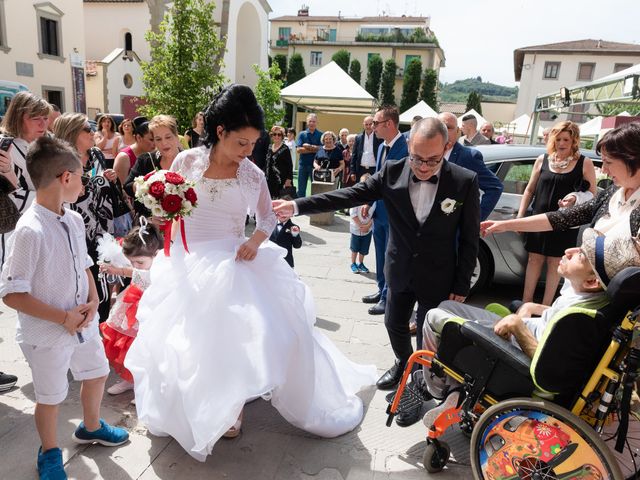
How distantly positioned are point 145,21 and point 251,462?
115ft

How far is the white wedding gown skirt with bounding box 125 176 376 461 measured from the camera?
7.68 ft

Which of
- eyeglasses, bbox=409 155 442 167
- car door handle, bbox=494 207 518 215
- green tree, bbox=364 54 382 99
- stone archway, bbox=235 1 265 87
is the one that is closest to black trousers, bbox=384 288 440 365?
eyeglasses, bbox=409 155 442 167

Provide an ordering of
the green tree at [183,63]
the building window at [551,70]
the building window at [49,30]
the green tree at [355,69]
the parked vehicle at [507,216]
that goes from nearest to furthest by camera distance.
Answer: the parked vehicle at [507,216] → the green tree at [183,63] → the building window at [49,30] → the building window at [551,70] → the green tree at [355,69]

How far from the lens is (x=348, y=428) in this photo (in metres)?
2.87

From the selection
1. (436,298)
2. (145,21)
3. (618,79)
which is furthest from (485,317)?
(145,21)

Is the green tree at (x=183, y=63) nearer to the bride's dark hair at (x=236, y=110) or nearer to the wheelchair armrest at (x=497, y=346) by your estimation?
the bride's dark hair at (x=236, y=110)

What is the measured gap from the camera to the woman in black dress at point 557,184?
14.5ft

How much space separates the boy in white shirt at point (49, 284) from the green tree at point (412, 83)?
55.6 m

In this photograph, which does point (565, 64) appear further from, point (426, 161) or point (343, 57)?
point (426, 161)

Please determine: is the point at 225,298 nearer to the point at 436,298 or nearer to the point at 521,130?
the point at 436,298

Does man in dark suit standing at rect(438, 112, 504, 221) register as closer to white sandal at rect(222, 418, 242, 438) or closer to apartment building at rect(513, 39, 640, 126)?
white sandal at rect(222, 418, 242, 438)

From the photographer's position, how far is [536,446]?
6.80 ft

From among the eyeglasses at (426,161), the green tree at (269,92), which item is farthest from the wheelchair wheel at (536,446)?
the green tree at (269,92)

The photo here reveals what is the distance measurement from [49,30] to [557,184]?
85.9ft
